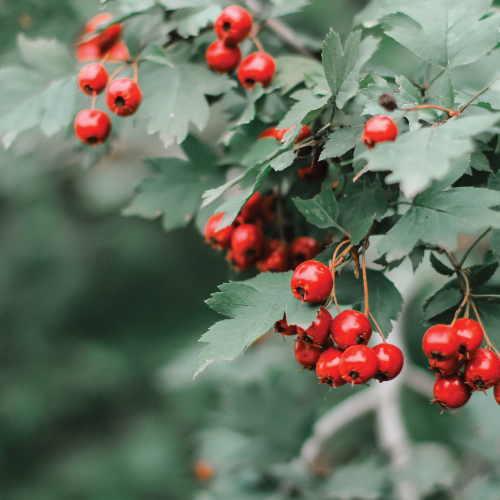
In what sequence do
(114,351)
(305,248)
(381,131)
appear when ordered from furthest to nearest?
(114,351) → (305,248) → (381,131)

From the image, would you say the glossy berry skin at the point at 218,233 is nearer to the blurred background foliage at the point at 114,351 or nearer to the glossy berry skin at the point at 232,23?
the glossy berry skin at the point at 232,23

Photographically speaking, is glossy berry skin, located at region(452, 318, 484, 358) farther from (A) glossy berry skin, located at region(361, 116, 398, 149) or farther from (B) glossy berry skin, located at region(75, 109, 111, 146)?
(B) glossy berry skin, located at region(75, 109, 111, 146)

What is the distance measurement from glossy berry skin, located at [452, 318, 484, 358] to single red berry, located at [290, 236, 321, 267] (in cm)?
35

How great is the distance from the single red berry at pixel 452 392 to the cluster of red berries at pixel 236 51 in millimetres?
731

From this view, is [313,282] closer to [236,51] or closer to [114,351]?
[236,51]

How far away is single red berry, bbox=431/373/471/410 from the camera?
0.75 metres

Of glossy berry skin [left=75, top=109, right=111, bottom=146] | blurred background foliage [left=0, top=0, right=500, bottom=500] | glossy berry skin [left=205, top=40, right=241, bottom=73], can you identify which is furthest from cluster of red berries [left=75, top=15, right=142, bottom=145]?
blurred background foliage [left=0, top=0, right=500, bottom=500]

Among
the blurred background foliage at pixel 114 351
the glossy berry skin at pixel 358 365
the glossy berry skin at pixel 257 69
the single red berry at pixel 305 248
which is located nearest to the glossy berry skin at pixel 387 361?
the glossy berry skin at pixel 358 365

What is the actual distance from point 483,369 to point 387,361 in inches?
5.7

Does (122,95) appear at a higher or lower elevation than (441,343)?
higher

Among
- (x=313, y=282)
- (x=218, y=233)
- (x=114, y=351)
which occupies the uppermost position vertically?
(x=313, y=282)

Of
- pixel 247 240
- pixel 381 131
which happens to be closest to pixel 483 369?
pixel 381 131

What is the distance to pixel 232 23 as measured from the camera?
→ 40.8 inches

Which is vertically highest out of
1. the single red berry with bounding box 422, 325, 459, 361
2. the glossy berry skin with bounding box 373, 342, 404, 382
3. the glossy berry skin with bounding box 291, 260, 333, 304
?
the glossy berry skin with bounding box 291, 260, 333, 304
